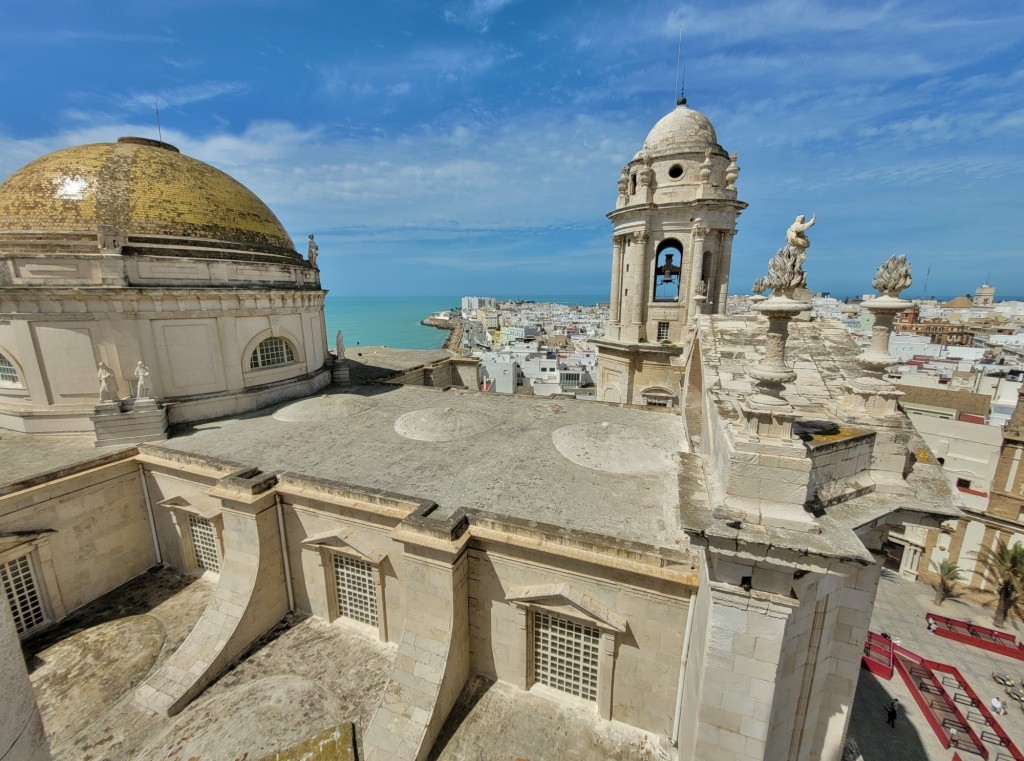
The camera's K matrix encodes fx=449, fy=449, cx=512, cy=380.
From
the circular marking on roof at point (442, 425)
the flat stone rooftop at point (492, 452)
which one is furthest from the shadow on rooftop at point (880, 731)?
the circular marking on roof at point (442, 425)

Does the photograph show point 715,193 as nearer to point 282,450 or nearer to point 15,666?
point 282,450

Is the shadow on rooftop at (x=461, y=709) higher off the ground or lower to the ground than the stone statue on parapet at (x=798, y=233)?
lower

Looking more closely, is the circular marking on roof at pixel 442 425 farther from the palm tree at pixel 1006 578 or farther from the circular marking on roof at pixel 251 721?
the palm tree at pixel 1006 578

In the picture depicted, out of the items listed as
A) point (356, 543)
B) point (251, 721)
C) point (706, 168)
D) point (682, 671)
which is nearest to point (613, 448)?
point (682, 671)

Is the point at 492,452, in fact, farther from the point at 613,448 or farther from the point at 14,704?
the point at 14,704

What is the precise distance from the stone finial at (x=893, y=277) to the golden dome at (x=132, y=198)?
21214mm

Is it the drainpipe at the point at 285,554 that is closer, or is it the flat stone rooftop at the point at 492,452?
the flat stone rooftop at the point at 492,452

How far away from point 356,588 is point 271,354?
12863mm

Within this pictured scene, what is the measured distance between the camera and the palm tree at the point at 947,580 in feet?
79.9

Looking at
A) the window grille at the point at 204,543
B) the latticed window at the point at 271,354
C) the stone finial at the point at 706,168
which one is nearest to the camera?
the window grille at the point at 204,543

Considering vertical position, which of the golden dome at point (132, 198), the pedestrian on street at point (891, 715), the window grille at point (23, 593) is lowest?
the pedestrian on street at point (891, 715)

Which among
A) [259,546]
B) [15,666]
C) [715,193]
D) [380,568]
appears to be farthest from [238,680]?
[715,193]

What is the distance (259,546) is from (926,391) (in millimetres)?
46186

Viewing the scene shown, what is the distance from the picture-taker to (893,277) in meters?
7.93
